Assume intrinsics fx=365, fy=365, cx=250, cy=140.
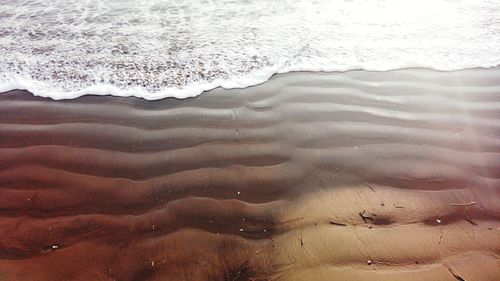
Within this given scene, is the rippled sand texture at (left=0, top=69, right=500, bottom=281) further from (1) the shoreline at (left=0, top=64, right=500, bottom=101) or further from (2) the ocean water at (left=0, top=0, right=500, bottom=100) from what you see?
(2) the ocean water at (left=0, top=0, right=500, bottom=100)

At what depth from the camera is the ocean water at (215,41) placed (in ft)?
12.2

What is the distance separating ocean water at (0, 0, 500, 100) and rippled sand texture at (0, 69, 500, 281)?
12.4 inches

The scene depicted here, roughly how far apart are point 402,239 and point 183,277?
4.29 ft

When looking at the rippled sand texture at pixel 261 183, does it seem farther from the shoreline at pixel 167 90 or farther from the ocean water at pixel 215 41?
the ocean water at pixel 215 41

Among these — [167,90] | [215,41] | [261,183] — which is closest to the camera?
[261,183]

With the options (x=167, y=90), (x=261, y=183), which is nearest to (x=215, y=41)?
(x=167, y=90)

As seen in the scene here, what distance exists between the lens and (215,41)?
4.30 meters

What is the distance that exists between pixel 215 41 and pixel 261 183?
2314 millimetres

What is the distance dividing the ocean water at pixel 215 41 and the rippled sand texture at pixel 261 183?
0.32 meters

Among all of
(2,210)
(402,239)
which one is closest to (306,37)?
(402,239)

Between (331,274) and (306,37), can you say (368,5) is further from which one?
(331,274)

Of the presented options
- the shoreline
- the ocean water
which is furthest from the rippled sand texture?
the ocean water

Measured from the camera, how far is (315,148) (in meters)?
2.87

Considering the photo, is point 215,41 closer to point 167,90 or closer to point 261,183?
point 167,90
